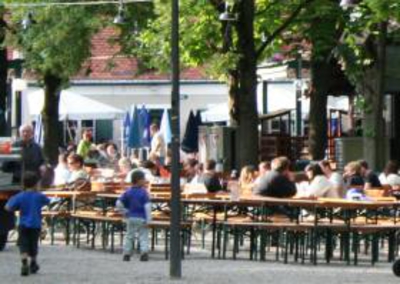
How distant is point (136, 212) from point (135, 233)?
0.31 metres

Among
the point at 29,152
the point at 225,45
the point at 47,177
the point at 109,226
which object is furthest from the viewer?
the point at 225,45

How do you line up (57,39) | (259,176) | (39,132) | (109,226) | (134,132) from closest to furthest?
1. (109,226)
2. (259,176)
3. (57,39)
4. (134,132)
5. (39,132)

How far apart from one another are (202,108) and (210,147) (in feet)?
71.1

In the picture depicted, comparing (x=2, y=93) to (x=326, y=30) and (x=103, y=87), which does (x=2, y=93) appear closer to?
(x=326, y=30)

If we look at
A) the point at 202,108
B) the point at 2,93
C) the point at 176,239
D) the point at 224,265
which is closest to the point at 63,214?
the point at 224,265

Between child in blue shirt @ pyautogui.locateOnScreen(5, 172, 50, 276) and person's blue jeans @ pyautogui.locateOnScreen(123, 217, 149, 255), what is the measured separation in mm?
2139

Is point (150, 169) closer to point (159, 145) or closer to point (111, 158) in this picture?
point (159, 145)

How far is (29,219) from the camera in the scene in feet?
60.4

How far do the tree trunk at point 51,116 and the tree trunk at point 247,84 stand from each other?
A: 903 cm

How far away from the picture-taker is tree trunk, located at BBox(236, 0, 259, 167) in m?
31.4

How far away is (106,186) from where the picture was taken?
83.8ft

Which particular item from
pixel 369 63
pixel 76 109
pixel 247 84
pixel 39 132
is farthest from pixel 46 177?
pixel 76 109

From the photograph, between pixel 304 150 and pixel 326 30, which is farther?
pixel 304 150

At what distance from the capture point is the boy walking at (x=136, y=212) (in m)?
20.5
